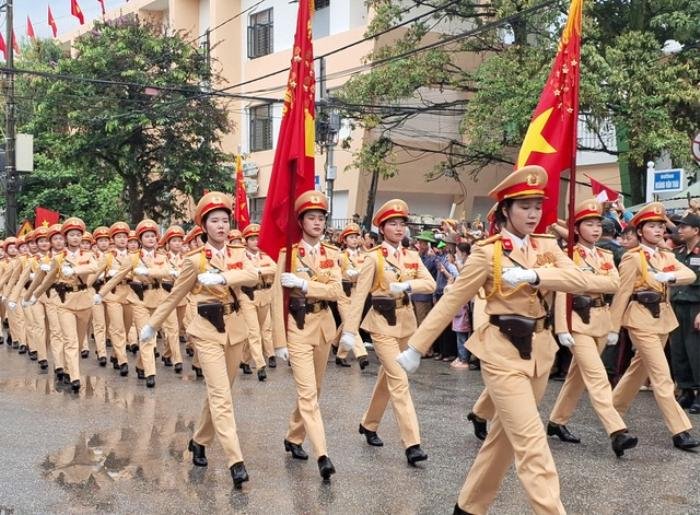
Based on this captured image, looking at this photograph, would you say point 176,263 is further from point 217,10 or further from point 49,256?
point 217,10

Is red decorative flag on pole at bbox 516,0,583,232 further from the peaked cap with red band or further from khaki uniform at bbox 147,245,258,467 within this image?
khaki uniform at bbox 147,245,258,467

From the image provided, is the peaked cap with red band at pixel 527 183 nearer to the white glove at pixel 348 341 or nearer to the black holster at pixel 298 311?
the white glove at pixel 348 341

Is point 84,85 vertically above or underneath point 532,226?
above

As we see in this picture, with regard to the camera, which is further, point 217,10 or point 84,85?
point 217,10

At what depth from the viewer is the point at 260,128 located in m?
32.5

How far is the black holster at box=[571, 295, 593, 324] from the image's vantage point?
816cm

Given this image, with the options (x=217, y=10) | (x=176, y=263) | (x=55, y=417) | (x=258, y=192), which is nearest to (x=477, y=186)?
(x=258, y=192)

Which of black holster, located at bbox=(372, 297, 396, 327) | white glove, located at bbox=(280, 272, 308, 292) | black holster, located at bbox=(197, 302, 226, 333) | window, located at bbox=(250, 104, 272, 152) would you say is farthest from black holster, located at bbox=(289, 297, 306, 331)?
window, located at bbox=(250, 104, 272, 152)

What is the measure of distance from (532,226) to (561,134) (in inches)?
100

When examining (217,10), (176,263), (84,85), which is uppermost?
(217,10)

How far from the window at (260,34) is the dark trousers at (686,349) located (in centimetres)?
2377

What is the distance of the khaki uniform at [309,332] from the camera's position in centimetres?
724

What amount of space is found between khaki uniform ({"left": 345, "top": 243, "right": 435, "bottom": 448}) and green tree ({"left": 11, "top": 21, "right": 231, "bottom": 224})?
706 inches

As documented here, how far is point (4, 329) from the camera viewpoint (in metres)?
21.7
